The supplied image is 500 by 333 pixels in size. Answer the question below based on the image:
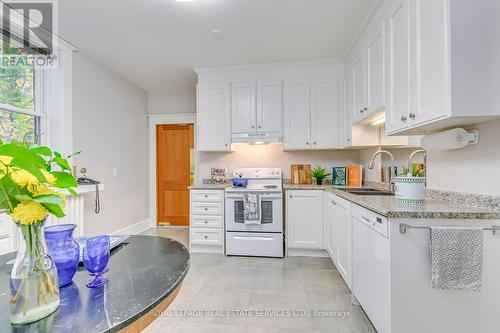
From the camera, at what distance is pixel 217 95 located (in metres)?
3.55

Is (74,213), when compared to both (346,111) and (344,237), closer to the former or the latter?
(344,237)

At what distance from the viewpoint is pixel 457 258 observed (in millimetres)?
1271

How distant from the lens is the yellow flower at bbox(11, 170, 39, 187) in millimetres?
594

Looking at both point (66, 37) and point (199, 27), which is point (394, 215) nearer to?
point (199, 27)

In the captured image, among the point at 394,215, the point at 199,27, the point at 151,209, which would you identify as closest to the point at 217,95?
the point at 199,27

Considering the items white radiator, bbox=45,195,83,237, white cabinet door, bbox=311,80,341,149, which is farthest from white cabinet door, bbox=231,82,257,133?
white radiator, bbox=45,195,83,237

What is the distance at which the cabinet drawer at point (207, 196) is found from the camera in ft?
10.7

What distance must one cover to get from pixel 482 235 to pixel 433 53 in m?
1.04

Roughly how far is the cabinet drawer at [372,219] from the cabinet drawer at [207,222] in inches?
71.0

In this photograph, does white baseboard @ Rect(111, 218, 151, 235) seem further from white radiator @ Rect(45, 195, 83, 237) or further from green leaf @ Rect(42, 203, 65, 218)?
green leaf @ Rect(42, 203, 65, 218)

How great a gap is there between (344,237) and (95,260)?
6.86 feet

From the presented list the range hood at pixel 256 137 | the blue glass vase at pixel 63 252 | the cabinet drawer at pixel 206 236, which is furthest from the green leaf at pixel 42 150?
the range hood at pixel 256 137

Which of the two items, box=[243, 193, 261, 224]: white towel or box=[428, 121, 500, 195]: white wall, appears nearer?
box=[428, 121, 500, 195]: white wall

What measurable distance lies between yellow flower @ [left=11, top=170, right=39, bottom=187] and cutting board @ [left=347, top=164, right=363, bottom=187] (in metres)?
3.30
